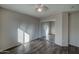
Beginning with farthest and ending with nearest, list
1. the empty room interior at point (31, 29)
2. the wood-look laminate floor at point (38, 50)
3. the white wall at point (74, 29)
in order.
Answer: the white wall at point (74, 29) → the empty room interior at point (31, 29) → the wood-look laminate floor at point (38, 50)

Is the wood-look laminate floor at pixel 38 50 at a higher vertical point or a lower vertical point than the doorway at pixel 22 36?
lower

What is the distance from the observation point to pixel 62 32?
13.4 ft

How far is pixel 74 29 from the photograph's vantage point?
13.4ft

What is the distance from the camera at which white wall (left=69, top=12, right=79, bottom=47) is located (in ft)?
12.8

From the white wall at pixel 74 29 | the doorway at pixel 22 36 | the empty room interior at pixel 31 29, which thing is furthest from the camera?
the doorway at pixel 22 36

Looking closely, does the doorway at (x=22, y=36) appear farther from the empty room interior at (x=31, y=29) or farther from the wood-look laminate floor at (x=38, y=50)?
the wood-look laminate floor at (x=38, y=50)

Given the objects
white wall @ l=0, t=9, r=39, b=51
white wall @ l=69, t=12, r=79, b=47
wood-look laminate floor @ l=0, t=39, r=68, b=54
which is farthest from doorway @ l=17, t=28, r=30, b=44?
white wall @ l=69, t=12, r=79, b=47

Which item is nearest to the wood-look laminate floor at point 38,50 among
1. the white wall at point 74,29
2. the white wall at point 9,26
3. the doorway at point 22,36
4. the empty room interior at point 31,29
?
the empty room interior at point 31,29

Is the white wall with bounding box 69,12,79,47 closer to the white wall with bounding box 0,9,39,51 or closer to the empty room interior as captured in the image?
the empty room interior

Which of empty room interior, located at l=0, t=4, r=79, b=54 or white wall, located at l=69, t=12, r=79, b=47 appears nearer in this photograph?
empty room interior, located at l=0, t=4, r=79, b=54

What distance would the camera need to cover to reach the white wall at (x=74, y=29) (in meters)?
3.92

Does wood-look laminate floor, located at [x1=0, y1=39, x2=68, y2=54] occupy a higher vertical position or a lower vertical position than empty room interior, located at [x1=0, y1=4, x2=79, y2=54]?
lower

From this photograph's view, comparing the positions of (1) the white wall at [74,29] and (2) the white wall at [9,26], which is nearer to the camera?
(2) the white wall at [9,26]

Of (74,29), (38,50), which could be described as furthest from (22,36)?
(74,29)
